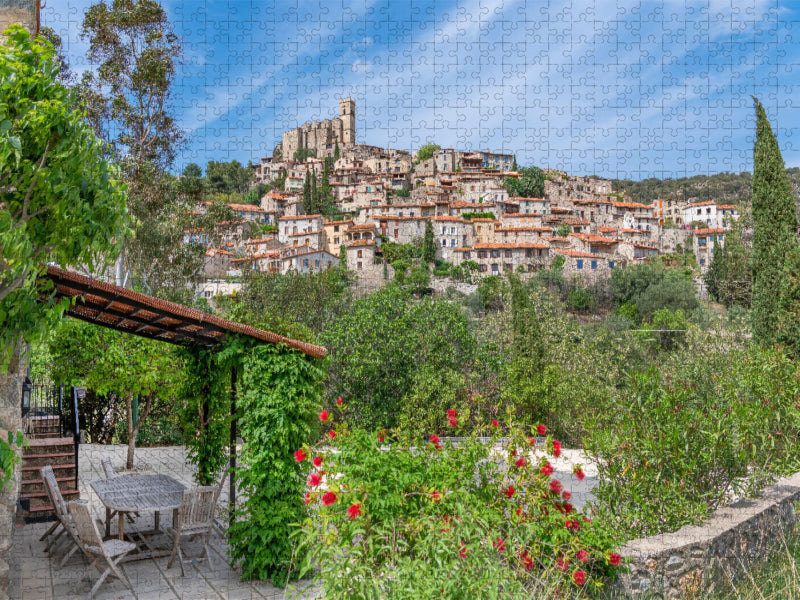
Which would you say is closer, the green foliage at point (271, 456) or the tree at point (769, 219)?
the green foliage at point (271, 456)

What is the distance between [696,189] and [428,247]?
24.7 meters

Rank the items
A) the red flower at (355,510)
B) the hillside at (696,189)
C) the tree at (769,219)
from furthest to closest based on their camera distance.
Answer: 1. the hillside at (696,189)
2. the tree at (769,219)
3. the red flower at (355,510)

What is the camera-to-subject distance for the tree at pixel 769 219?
1252 cm

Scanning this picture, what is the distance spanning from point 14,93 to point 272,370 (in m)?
3.13

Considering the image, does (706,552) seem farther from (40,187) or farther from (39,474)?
(39,474)

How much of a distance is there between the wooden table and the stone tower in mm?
82744

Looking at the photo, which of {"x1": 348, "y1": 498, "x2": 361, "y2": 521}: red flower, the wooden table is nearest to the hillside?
the wooden table

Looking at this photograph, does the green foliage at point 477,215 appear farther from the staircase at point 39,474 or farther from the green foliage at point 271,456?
the green foliage at point 271,456

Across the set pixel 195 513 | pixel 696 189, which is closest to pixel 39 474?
pixel 195 513

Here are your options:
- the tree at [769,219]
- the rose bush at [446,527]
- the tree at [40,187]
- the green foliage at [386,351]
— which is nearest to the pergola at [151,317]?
the tree at [40,187]

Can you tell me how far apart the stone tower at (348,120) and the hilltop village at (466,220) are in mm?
6188

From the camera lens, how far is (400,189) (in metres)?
74.3

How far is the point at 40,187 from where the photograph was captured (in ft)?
8.86

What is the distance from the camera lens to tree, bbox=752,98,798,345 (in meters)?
12.5
